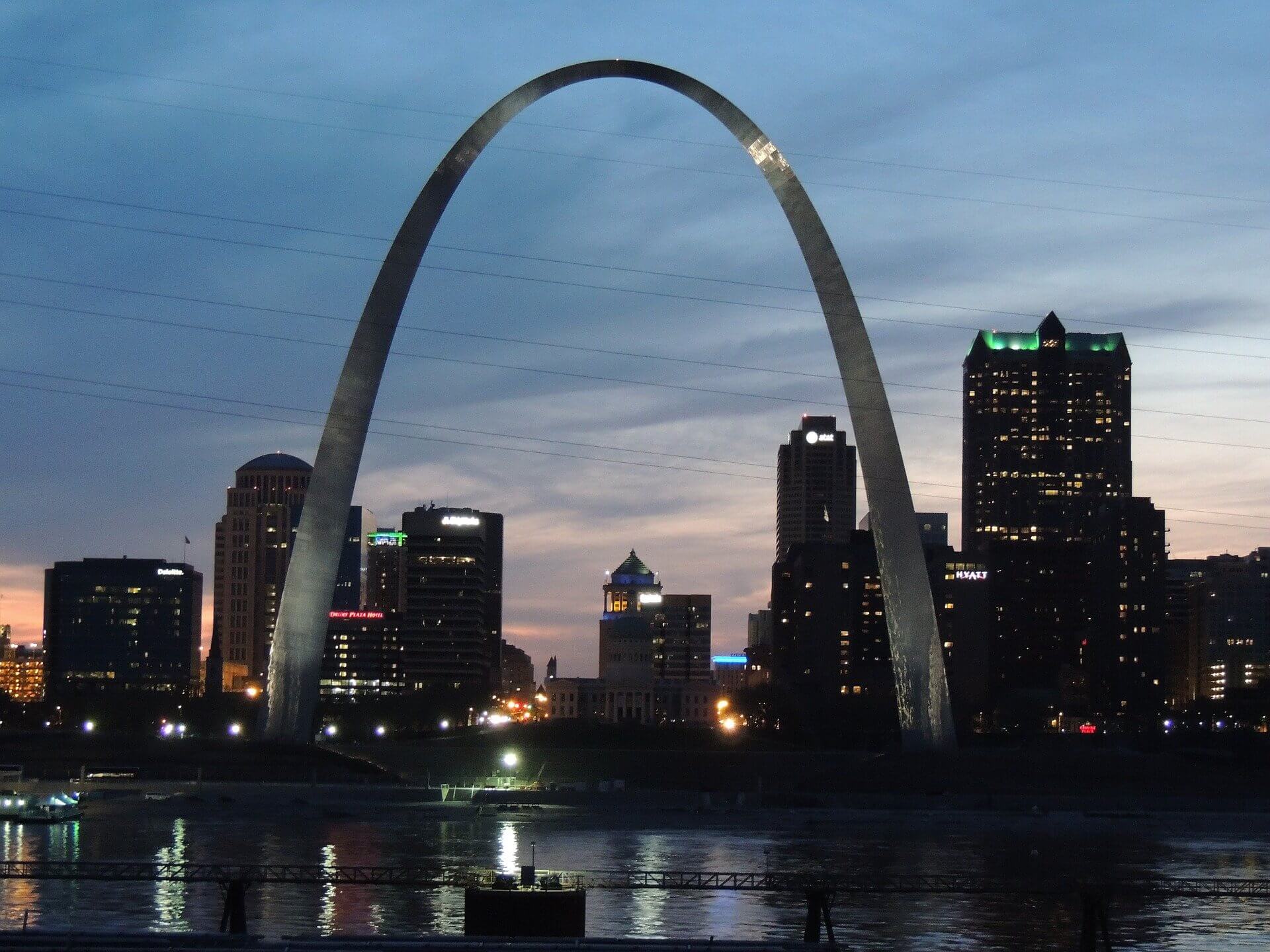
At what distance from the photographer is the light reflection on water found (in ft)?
135

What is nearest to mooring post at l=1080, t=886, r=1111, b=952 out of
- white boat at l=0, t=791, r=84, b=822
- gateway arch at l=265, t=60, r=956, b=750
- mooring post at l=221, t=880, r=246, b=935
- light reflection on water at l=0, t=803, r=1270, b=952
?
light reflection on water at l=0, t=803, r=1270, b=952

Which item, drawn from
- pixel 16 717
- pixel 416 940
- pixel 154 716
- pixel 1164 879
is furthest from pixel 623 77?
pixel 16 717

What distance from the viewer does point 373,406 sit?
85.7 metres

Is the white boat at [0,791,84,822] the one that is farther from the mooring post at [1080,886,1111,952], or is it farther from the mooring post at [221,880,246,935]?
the mooring post at [1080,886,1111,952]

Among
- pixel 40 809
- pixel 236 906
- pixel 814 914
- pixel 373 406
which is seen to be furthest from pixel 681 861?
pixel 373 406

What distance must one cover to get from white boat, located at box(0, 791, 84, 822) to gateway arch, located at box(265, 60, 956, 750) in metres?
15.6

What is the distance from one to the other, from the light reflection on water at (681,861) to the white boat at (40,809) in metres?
1.01

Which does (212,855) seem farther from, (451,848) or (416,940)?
(416,940)

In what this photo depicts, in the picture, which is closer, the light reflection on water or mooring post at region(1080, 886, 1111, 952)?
mooring post at region(1080, 886, 1111, 952)

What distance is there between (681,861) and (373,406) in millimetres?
35551

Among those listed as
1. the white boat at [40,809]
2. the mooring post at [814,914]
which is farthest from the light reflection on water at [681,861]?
the mooring post at [814,914]

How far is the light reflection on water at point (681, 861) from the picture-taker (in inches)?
A: 1619

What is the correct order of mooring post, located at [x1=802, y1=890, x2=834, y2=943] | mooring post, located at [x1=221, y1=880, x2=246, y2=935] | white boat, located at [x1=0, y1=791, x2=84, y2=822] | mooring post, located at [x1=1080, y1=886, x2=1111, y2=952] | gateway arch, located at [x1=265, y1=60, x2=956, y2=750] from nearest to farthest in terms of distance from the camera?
mooring post, located at [x1=1080, y1=886, x2=1111, y2=952]
mooring post, located at [x1=802, y1=890, x2=834, y2=943]
mooring post, located at [x1=221, y1=880, x2=246, y2=935]
white boat, located at [x1=0, y1=791, x2=84, y2=822]
gateway arch, located at [x1=265, y1=60, x2=956, y2=750]

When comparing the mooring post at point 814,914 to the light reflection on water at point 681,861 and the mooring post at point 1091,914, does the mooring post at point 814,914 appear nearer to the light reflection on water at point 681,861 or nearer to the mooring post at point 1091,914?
the mooring post at point 1091,914
